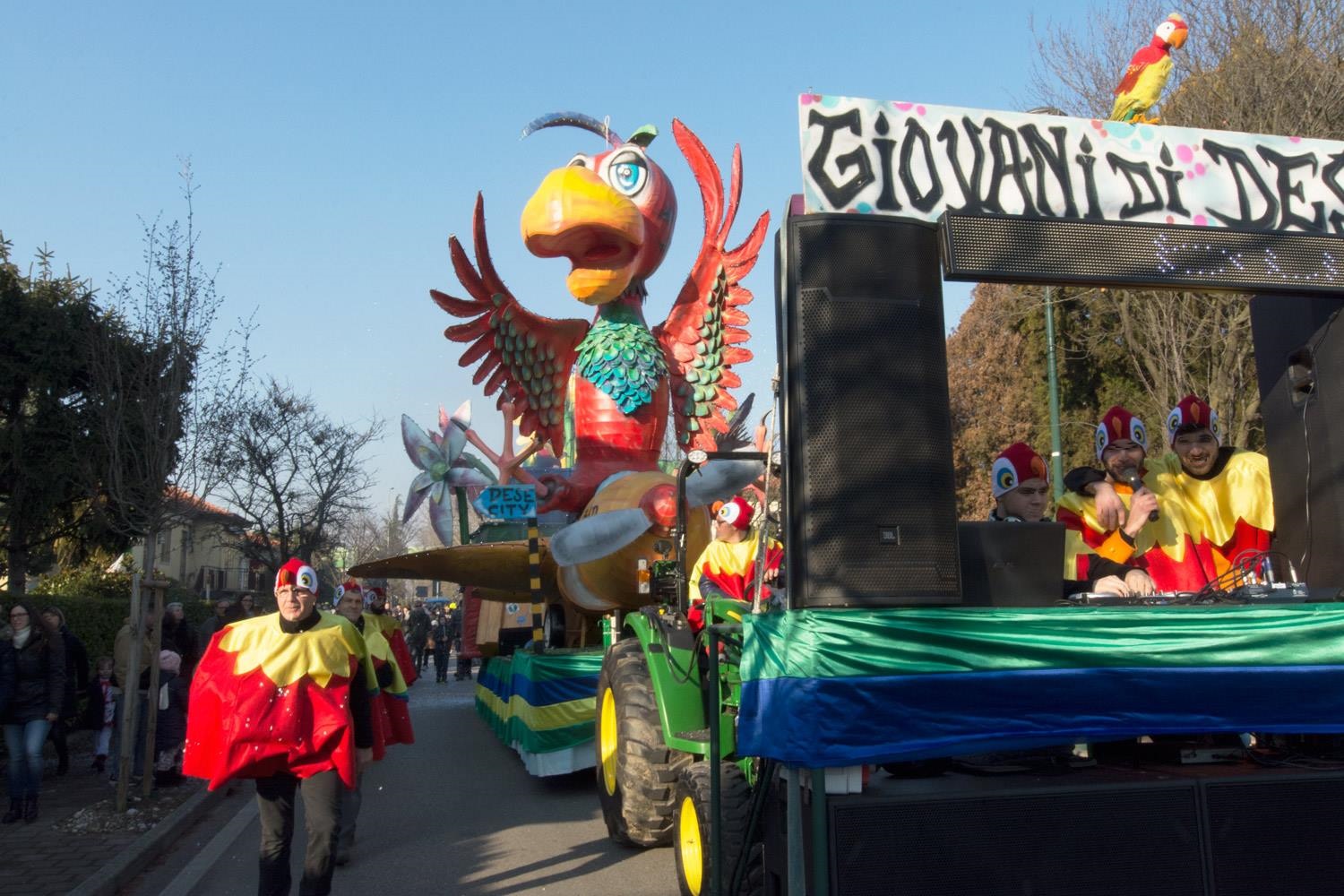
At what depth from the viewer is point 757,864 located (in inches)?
187

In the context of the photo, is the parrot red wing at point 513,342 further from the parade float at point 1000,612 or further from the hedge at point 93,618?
the parade float at point 1000,612

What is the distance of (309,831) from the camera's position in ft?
17.0

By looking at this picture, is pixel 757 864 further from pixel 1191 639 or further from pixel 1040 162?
pixel 1040 162

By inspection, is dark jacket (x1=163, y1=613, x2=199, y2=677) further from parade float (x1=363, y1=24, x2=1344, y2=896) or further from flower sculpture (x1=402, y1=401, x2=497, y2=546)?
parade float (x1=363, y1=24, x2=1344, y2=896)

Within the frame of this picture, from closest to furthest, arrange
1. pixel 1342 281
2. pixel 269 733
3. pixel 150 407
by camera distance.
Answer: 1. pixel 1342 281
2. pixel 269 733
3. pixel 150 407

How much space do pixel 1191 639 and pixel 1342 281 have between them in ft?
5.30

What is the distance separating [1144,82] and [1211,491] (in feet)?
7.15

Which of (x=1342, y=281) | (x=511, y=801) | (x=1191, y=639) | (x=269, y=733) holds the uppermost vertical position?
(x=1342, y=281)

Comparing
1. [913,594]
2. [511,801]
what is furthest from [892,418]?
[511,801]

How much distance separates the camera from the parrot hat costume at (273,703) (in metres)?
5.06

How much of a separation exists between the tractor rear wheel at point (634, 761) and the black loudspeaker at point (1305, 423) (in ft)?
11.3

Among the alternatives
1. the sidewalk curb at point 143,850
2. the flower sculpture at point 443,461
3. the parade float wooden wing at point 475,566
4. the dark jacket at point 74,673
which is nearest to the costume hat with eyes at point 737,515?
the sidewalk curb at point 143,850

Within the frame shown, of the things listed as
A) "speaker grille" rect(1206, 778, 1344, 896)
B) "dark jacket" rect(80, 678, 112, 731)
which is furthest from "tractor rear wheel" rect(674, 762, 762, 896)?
"dark jacket" rect(80, 678, 112, 731)

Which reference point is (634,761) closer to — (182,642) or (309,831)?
(309,831)
